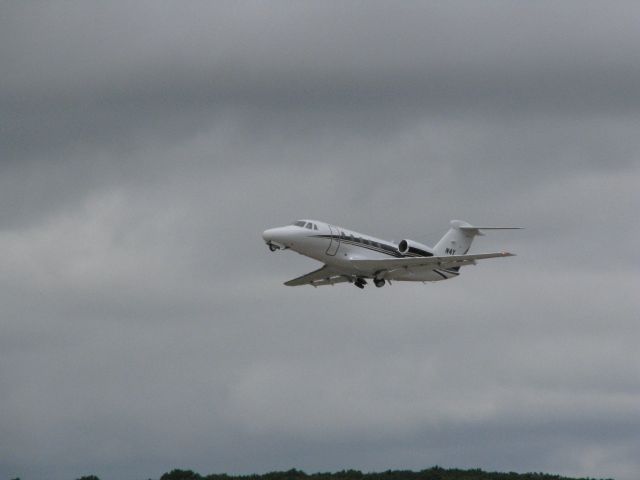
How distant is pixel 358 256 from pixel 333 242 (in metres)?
2.07

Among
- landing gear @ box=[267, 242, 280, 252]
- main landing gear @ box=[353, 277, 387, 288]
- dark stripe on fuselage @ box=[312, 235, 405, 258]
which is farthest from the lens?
main landing gear @ box=[353, 277, 387, 288]

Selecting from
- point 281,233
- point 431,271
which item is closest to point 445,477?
point 431,271

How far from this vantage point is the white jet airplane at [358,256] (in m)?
101

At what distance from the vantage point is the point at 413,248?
107 m

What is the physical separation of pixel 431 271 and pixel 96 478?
86.9ft

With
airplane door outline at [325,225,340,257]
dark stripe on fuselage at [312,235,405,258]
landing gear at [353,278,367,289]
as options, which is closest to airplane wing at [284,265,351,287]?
landing gear at [353,278,367,289]

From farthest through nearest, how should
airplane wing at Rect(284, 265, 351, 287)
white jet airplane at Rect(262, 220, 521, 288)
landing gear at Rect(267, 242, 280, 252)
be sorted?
airplane wing at Rect(284, 265, 351, 287), white jet airplane at Rect(262, 220, 521, 288), landing gear at Rect(267, 242, 280, 252)

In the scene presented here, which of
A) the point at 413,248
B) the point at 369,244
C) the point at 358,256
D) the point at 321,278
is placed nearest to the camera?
the point at 358,256

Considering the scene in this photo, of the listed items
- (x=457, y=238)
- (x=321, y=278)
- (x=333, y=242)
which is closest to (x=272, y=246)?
(x=333, y=242)

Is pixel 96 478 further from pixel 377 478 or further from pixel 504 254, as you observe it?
pixel 504 254

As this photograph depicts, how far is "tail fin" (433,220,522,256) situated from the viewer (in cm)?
11466

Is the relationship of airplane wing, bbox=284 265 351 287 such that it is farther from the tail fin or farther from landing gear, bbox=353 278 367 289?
the tail fin

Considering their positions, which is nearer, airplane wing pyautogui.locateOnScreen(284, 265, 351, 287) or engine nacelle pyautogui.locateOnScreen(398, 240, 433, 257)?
engine nacelle pyautogui.locateOnScreen(398, 240, 433, 257)

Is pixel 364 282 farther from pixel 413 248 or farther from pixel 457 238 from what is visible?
pixel 457 238
